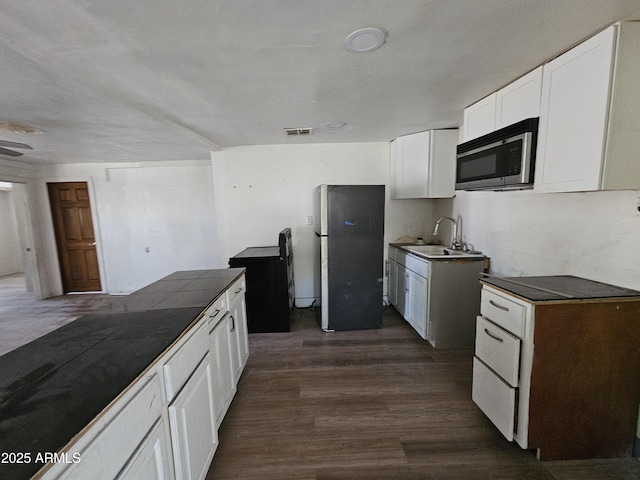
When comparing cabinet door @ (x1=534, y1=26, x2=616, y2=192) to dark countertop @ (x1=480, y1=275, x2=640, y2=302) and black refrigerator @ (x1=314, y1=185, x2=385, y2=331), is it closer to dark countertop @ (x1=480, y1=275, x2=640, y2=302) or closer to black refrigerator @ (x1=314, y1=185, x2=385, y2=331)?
dark countertop @ (x1=480, y1=275, x2=640, y2=302)

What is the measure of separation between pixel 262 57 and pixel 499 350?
7.28ft

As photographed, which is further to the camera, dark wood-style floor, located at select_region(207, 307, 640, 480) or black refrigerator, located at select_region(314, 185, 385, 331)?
black refrigerator, located at select_region(314, 185, 385, 331)

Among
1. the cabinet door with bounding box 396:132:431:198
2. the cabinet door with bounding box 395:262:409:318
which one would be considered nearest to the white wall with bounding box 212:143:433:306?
the cabinet door with bounding box 396:132:431:198

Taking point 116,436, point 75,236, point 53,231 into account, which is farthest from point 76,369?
point 53,231

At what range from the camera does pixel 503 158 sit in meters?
1.80

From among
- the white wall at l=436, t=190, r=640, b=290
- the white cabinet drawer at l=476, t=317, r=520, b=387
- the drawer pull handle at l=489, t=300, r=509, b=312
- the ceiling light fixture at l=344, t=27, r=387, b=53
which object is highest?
the ceiling light fixture at l=344, t=27, r=387, b=53

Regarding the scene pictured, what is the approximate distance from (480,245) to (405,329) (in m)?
1.26

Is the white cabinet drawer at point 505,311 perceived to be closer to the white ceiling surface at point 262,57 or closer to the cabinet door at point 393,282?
the white ceiling surface at point 262,57

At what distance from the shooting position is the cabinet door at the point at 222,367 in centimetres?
155

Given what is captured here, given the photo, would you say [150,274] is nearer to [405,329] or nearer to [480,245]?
[405,329]

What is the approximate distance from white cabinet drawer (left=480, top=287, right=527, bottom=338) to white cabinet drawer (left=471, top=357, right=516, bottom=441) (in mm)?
332

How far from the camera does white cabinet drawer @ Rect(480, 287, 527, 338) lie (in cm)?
141

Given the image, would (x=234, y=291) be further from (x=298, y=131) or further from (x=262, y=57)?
(x=298, y=131)

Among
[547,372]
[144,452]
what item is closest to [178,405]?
[144,452]
